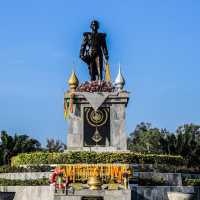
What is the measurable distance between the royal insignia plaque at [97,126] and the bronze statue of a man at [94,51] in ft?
7.95

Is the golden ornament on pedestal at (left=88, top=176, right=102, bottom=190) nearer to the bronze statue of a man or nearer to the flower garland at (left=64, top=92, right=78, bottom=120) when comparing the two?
the flower garland at (left=64, top=92, right=78, bottom=120)

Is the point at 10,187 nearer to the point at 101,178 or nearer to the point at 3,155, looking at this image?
the point at 101,178

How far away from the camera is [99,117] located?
92.7 ft

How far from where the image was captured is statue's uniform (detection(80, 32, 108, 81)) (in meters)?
30.0

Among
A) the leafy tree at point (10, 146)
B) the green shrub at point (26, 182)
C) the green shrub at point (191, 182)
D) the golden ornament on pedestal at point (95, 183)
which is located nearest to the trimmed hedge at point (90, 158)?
the green shrub at point (26, 182)

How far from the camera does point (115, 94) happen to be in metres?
28.4

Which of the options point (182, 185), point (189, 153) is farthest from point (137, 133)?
point (182, 185)

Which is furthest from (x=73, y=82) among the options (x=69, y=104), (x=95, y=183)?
(x=95, y=183)

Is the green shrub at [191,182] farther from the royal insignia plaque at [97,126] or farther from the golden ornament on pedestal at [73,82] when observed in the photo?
the golden ornament on pedestal at [73,82]

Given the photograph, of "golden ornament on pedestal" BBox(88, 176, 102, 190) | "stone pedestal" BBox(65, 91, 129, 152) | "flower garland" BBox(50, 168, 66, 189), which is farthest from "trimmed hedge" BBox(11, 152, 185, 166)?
"golden ornament on pedestal" BBox(88, 176, 102, 190)

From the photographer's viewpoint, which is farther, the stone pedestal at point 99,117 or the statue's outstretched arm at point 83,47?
the statue's outstretched arm at point 83,47

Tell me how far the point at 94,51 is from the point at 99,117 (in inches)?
165

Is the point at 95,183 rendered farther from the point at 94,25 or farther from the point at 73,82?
the point at 94,25

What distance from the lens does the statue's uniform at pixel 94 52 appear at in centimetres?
2995
